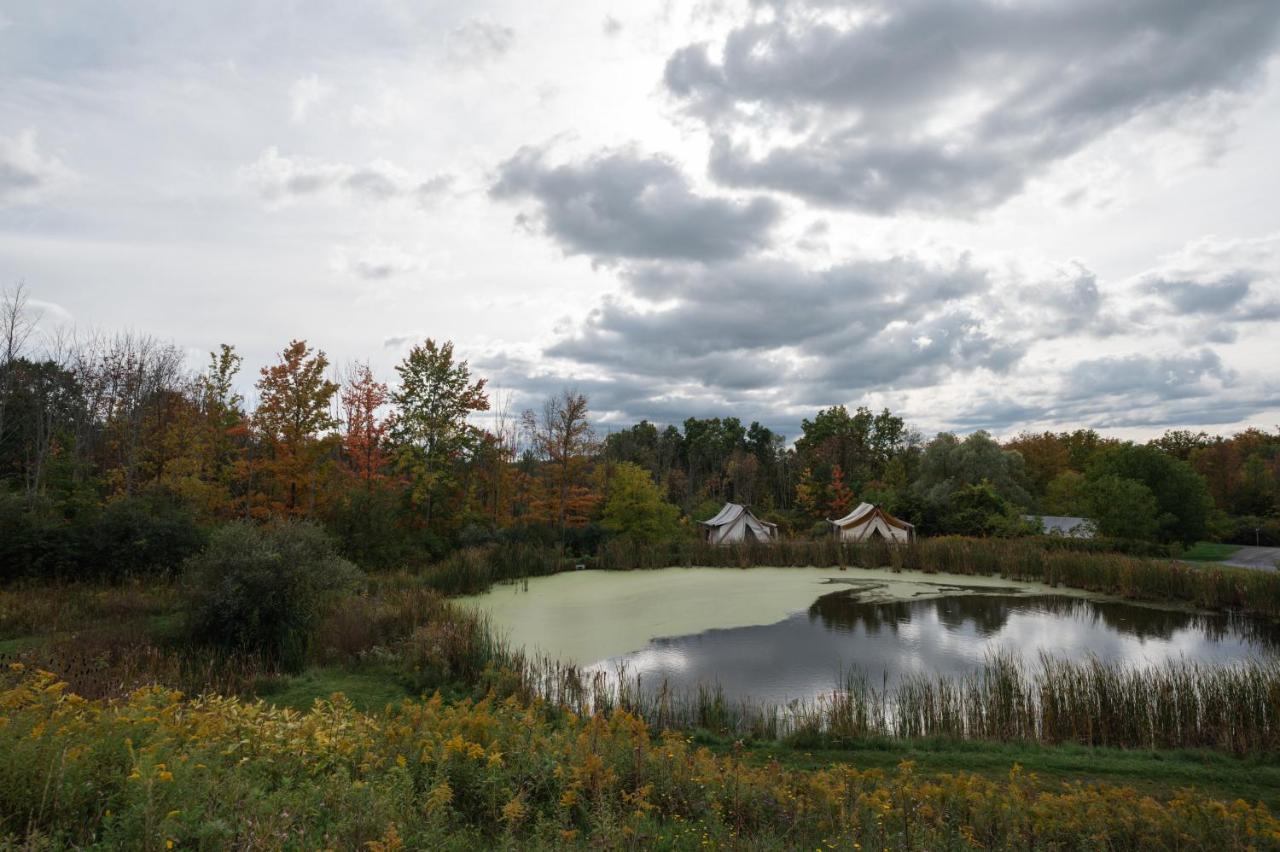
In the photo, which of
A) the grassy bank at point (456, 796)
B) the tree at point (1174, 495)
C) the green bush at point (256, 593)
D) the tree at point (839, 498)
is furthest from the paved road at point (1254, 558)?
the green bush at point (256, 593)

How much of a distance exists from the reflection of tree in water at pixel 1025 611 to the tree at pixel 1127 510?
6.21m

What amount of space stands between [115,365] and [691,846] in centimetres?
2409

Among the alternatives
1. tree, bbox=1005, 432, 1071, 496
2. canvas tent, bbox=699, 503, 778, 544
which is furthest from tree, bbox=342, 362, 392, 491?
tree, bbox=1005, 432, 1071, 496

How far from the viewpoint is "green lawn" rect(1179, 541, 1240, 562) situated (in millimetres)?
21331

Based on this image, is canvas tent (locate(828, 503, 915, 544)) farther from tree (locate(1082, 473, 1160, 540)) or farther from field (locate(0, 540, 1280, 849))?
field (locate(0, 540, 1280, 849))

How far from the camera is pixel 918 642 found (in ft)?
35.8

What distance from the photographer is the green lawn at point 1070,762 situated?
5406mm

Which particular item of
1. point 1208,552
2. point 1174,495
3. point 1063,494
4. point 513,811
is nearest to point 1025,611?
point 1174,495

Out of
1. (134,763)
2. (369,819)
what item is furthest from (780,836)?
(134,763)

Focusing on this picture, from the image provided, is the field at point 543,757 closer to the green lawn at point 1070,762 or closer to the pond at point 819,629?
the green lawn at point 1070,762

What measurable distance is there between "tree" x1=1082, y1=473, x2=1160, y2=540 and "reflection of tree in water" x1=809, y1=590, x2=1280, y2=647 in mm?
6213

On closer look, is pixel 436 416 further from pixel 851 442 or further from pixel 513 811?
pixel 851 442

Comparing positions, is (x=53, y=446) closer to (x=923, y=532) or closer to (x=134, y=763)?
(x=134, y=763)

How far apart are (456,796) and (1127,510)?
22.5 metres
